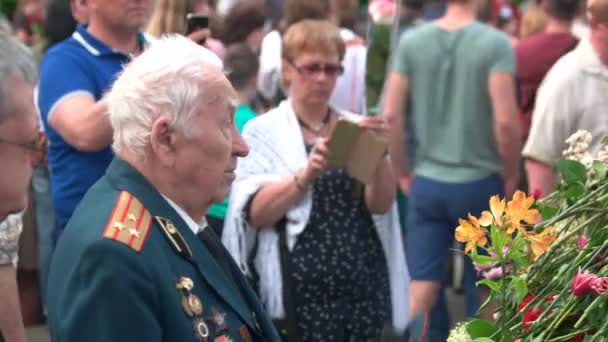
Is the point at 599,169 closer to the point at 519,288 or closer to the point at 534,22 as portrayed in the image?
the point at 519,288

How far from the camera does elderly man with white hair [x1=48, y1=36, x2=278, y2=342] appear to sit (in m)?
2.32

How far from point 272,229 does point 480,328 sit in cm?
202

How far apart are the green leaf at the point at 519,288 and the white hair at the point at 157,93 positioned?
0.75 m

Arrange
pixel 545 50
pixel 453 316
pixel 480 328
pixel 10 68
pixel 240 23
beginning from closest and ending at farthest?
1. pixel 480 328
2. pixel 10 68
3. pixel 545 50
4. pixel 240 23
5. pixel 453 316

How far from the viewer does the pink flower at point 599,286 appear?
2.18 meters

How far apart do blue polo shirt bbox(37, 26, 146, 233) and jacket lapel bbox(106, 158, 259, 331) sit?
1.37 metres

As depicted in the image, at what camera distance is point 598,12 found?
4.21 meters

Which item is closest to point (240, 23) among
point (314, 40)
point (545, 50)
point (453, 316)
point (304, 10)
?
point (304, 10)

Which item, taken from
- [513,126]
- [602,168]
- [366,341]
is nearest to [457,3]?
[513,126]

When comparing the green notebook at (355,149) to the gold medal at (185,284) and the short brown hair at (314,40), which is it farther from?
the gold medal at (185,284)

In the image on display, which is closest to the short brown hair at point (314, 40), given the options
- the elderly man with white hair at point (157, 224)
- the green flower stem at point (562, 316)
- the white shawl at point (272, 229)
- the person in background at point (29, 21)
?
the white shawl at point (272, 229)

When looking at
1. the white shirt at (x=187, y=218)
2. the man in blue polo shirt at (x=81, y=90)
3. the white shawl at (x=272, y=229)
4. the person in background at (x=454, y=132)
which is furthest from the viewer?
the person in background at (x=454, y=132)

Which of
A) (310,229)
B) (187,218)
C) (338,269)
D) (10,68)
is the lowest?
(338,269)

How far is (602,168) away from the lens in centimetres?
266
